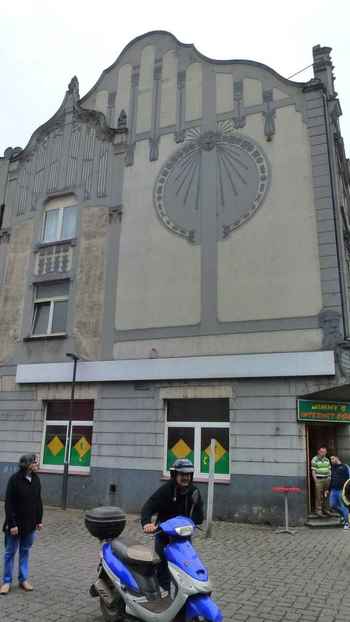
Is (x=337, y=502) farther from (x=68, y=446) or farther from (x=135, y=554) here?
(x=68, y=446)

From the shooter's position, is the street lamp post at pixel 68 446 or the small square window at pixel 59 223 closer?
the street lamp post at pixel 68 446

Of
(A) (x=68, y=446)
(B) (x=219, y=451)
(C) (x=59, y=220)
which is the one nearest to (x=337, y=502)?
(B) (x=219, y=451)

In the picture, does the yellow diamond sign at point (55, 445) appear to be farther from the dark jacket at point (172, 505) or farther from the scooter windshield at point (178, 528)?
the scooter windshield at point (178, 528)

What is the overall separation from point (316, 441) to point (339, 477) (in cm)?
203

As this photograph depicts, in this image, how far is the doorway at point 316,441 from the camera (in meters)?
11.7

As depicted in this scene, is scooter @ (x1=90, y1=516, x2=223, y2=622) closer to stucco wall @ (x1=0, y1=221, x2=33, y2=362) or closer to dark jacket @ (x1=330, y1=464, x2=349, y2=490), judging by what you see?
dark jacket @ (x1=330, y1=464, x2=349, y2=490)

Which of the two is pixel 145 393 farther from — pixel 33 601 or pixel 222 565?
pixel 33 601

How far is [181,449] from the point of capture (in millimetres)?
12984

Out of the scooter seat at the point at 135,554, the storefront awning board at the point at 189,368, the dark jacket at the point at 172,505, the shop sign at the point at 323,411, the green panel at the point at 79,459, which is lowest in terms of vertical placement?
the scooter seat at the point at 135,554

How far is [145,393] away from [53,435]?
3.47 meters

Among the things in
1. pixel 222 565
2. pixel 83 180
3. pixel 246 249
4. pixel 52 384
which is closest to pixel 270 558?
pixel 222 565

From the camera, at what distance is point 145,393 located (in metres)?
13.5

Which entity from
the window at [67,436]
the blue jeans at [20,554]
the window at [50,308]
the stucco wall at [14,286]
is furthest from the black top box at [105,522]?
the stucco wall at [14,286]

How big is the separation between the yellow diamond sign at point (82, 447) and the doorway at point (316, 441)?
6.18m
